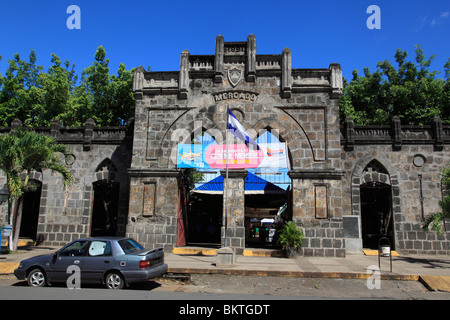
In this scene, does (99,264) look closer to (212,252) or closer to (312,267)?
(312,267)

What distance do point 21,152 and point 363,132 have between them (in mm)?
15102

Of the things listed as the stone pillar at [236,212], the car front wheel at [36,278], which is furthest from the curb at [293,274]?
the stone pillar at [236,212]

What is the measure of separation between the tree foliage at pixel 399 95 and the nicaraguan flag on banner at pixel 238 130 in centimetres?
1161

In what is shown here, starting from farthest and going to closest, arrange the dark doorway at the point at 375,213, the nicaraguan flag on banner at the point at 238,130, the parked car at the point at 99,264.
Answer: the dark doorway at the point at 375,213, the nicaraguan flag on banner at the point at 238,130, the parked car at the point at 99,264

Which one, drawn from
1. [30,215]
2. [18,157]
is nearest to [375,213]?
[18,157]

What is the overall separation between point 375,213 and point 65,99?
68.7 feet

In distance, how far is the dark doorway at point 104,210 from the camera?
19.2 meters

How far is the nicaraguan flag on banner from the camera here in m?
14.7

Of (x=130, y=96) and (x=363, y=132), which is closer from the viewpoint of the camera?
(x=363, y=132)

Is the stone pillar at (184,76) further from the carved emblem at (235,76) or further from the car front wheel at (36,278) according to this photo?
the car front wheel at (36,278)

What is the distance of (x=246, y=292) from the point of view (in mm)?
9195

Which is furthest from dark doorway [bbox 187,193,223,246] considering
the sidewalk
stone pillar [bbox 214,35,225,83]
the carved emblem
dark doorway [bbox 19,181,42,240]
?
dark doorway [bbox 19,181,42,240]
